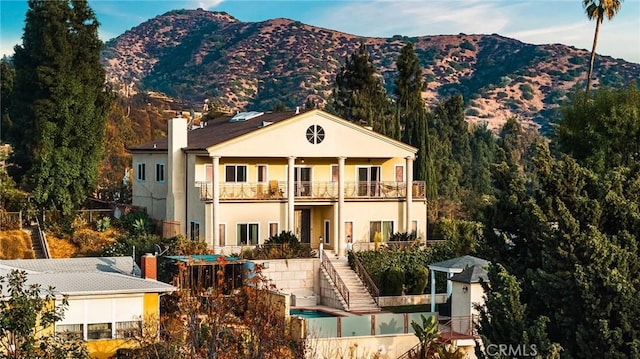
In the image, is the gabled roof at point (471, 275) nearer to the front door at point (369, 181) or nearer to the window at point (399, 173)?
the front door at point (369, 181)

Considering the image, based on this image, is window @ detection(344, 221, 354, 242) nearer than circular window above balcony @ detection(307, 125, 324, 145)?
No

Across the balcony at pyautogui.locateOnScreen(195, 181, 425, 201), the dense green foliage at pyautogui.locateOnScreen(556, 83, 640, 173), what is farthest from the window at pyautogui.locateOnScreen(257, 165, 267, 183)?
the dense green foliage at pyautogui.locateOnScreen(556, 83, 640, 173)

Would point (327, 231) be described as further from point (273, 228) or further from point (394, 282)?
point (394, 282)

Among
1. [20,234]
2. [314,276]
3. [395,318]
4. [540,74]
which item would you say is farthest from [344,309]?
[540,74]

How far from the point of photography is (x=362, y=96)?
201 ft

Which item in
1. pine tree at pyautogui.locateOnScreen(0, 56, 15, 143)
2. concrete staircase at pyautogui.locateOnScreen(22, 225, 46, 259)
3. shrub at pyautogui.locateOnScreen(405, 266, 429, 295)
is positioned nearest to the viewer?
shrub at pyautogui.locateOnScreen(405, 266, 429, 295)

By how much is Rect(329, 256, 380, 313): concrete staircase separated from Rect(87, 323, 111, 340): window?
11690mm

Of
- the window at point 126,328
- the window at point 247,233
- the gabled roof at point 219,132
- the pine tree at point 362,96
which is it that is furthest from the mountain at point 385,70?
the window at point 126,328

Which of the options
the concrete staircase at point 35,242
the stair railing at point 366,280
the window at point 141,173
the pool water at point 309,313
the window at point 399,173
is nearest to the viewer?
the pool water at point 309,313

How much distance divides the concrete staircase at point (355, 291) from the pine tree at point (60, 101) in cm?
1274

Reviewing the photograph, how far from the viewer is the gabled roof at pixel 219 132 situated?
47.5m

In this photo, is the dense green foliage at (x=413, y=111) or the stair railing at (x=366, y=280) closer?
the stair railing at (x=366, y=280)

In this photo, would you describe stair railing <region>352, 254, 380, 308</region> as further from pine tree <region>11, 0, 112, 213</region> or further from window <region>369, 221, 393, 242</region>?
pine tree <region>11, 0, 112, 213</region>

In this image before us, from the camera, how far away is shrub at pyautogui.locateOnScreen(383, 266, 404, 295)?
41.9 m
